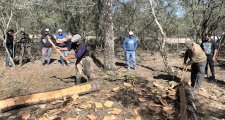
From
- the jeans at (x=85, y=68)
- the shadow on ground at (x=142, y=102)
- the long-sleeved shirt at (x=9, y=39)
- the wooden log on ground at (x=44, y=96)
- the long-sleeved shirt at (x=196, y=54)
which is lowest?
the shadow on ground at (x=142, y=102)

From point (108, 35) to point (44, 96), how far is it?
5234 mm

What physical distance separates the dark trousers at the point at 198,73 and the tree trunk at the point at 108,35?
3815 millimetres

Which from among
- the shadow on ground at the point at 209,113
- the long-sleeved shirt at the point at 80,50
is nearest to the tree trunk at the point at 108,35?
the long-sleeved shirt at the point at 80,50

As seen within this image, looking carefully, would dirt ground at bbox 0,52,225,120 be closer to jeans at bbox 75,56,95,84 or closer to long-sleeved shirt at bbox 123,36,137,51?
jeans at bbox 75,56,95,84

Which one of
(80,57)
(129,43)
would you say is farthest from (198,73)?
(129,43)

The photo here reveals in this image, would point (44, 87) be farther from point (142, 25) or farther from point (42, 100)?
point (142, 25)

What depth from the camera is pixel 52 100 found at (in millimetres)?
7773

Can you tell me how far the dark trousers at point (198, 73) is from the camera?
30.5ft

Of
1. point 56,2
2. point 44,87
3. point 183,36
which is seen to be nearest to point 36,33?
point 56,2

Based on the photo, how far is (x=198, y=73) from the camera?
30.9ft

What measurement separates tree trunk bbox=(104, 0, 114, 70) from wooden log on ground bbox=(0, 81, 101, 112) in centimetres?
426

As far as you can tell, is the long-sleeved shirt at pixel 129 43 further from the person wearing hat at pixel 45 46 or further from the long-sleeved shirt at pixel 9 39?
the long-sleeved shirt at pixel 9 39

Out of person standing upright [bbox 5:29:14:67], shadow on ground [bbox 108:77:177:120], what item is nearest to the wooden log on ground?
shadow on ground [bbox 108:77:177:120]

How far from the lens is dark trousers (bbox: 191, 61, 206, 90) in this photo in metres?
9.30
